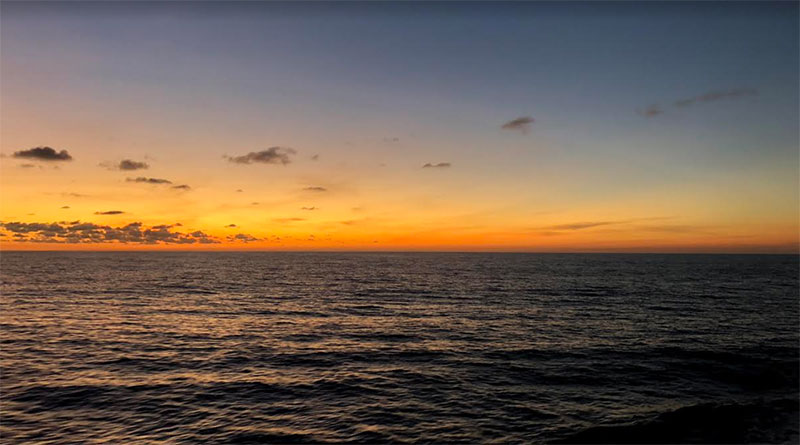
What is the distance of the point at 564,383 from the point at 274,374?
775 inches

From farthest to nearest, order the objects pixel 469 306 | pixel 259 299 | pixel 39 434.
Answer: pixel 259 299, pixel 469 306, pixel 39 434

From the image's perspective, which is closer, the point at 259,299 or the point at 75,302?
the point at 75,302

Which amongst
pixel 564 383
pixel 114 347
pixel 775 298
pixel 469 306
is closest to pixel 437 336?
pixel 564 383

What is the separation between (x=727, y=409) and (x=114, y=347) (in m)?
44.9

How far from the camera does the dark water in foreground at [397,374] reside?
2291 centimetres

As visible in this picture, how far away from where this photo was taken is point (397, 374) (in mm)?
31875

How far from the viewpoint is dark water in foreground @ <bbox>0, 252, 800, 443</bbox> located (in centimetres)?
2291

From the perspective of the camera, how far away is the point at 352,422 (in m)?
23.7

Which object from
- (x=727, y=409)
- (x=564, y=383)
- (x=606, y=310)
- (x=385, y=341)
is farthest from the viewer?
(x=606, y=310)

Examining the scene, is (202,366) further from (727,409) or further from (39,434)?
(727,409)

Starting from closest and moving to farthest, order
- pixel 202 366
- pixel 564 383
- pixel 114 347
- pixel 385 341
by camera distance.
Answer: pixel 564 383 → pixel 202 366 → pixel 114 347 → pixel 385 341

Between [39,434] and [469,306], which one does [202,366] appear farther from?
[469,306]

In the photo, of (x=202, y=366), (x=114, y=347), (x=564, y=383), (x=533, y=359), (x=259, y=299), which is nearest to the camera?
(x=564, y=383)

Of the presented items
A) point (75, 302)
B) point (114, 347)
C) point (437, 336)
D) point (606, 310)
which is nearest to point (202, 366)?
point (114, 347)
